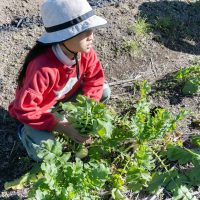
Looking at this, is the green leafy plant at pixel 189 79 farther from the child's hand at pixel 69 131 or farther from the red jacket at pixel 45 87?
the child's hand at pixel 69 131

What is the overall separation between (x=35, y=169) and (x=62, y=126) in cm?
33

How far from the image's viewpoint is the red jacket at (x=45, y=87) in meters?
3.10

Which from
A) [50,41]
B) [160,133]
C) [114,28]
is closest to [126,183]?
[160,133]

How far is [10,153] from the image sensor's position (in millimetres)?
3506

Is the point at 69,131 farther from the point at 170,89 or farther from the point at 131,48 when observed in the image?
the point at 131,48

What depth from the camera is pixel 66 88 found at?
344 cm

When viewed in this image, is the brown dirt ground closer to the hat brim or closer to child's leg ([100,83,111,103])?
child's leg ([100,83,111,103])

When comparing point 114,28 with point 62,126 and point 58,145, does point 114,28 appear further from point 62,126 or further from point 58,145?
point 58,145

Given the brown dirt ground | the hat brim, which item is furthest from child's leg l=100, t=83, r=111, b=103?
the hat brim

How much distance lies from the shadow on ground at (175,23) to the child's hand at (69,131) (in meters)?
1.55

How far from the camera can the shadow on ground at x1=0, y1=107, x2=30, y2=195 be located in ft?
11.1

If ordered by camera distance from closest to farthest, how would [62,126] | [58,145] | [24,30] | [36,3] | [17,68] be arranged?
[58,145]
[62,126]
[17,68]
[24,30]
[36,3]

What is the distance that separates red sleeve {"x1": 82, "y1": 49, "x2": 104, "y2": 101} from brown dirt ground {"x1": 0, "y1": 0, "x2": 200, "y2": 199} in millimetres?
367

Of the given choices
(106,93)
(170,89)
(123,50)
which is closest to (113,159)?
(106,93)
